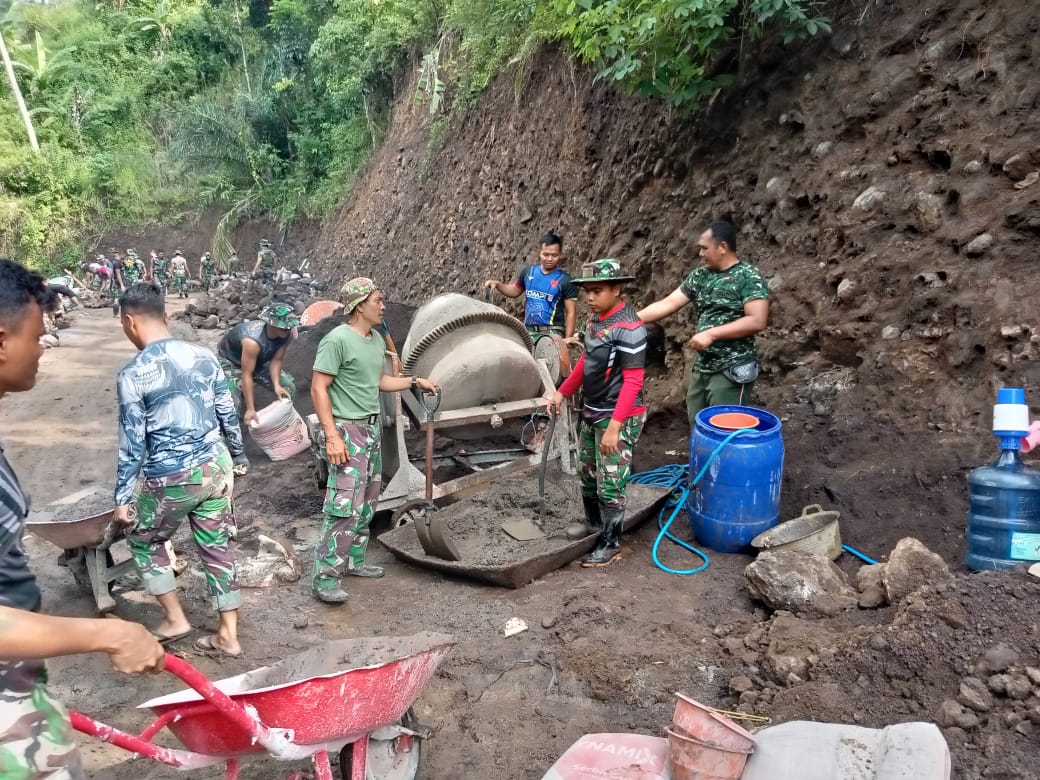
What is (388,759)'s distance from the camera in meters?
2.56

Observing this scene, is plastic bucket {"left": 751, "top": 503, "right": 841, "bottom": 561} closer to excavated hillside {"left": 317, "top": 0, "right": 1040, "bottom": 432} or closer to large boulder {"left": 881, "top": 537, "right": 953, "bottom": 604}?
large boulder {"left": 881, "top": 537, "right": 953, "bottom": 604}

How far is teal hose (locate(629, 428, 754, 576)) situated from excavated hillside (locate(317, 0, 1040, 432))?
3.04 feet

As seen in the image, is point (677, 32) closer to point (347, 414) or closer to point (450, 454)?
point (450, 454)

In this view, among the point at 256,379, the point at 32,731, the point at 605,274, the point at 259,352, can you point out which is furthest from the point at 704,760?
the point at 256,379

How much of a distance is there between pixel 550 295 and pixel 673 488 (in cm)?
252

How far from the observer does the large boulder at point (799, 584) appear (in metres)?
3.38

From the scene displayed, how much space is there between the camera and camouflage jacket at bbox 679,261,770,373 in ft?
14.9

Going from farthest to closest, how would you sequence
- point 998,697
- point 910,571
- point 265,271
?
point 265,271
point 910,571
point 998,697

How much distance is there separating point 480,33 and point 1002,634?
13011 millimetres

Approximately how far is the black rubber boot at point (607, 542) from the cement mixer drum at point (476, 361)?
1498 mm

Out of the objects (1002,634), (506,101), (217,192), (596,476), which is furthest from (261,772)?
(217,192)

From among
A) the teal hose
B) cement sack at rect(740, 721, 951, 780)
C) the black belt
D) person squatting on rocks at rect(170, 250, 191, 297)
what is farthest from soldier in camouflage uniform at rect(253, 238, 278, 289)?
cement sack at rect(740, 721, 951, 780)

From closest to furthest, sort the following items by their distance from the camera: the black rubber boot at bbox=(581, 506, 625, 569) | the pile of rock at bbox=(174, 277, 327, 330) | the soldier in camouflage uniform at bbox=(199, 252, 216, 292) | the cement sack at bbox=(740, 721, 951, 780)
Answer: the cement sack at bbox=(740, 721, 951, 780) < the black rubber boot at bbox=(581, 506, 625, 569) < the pile of rock at bbox=(174, 277, 327, 330) < the soldier in camouflage uniform at bbox=(199, 252, 216, 292)

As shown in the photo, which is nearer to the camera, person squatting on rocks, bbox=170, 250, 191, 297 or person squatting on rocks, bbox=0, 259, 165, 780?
person squatting on rocks, bbox=0, 259, 165, 780
